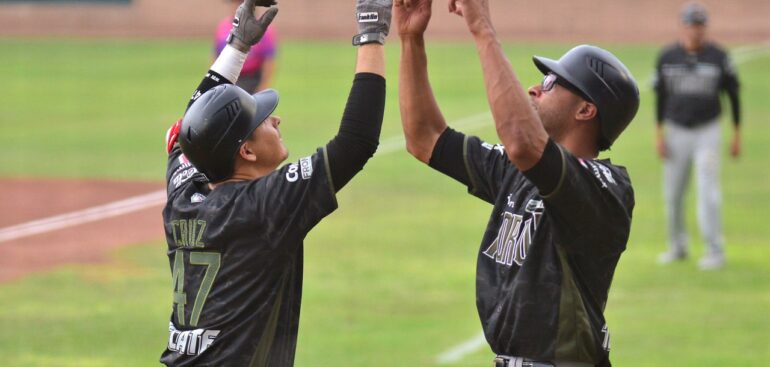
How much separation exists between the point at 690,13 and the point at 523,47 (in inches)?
982

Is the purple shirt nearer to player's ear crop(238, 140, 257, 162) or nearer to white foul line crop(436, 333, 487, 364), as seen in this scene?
white foul line crop(436, 333, 487, 364)

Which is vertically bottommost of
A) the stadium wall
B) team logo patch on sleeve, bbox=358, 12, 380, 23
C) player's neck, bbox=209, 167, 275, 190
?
player's neck, bbox=209, 167, 275, 190

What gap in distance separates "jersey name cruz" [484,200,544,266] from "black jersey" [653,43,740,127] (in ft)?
25.9

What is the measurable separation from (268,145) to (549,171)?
3.74 feet

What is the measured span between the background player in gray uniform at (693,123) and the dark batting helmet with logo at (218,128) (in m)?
8.09

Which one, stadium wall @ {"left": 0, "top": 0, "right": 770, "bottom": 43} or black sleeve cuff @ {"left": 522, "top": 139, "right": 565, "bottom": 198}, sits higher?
stadium wall @ {"left": 0, "top": 0, "right": 770, "bottom": 43}

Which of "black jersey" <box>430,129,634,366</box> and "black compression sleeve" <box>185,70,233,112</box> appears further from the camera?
"black compression sleeve" <box>185,70,233,112</box>

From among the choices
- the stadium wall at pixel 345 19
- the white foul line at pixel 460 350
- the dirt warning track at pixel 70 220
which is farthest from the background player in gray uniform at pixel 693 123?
the stadium wall at pixel 345 19

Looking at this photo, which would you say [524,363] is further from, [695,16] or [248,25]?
[695,16]

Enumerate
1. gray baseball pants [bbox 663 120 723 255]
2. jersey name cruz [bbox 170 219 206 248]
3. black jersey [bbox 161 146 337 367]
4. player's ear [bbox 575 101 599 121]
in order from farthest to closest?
gray baseball pants [bbox 663 120 723 255] < player's ear [bbox 575 101 599 121] < jersey name cruz [bbox 170 219 206 248] < black jersey [bbox 161 146 337 367]

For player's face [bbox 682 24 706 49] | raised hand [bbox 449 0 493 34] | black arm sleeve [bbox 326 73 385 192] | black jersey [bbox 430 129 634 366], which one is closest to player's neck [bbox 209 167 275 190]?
black arm sleeve [bbox 326 73 385 192]

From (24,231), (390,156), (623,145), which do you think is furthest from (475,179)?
(623,145)

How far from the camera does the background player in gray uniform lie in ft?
38.2

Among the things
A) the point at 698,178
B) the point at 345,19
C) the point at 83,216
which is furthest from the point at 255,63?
the point at 345,19
